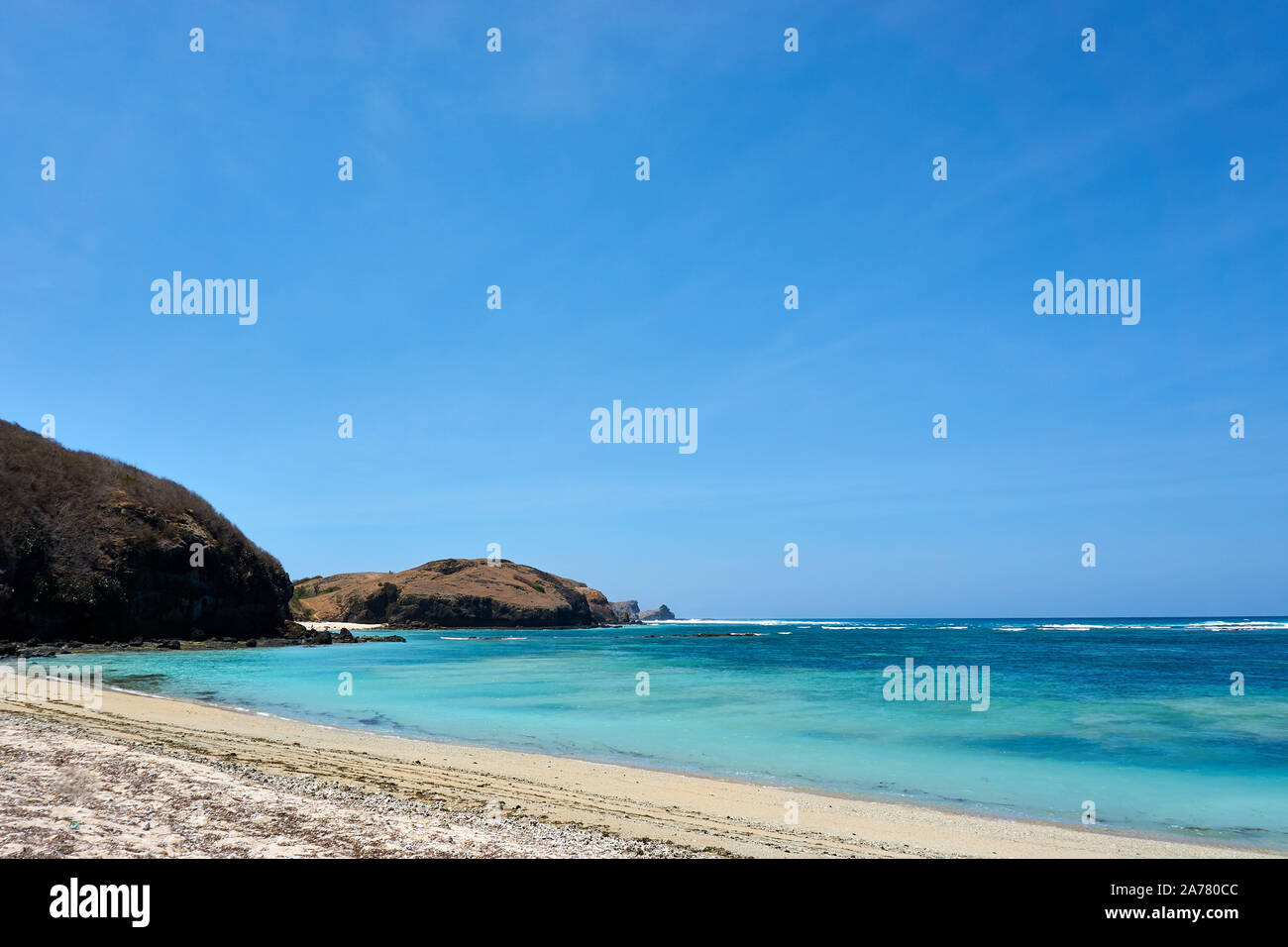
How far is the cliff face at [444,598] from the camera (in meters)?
139

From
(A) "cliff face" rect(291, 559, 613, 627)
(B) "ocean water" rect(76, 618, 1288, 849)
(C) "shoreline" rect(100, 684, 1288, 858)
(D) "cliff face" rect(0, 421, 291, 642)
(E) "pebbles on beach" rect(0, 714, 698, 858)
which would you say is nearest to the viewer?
(E) "pebbles on beach" rect(0, 714, 698, 858)

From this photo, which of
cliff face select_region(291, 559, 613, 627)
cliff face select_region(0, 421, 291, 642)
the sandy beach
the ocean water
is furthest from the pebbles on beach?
cliff face select_region(291, 559, 613, 627)

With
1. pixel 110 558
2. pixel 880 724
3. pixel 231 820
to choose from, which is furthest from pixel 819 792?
pixel 110 558

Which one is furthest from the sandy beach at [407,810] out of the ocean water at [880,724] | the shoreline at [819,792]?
the ocean water at [880,724]

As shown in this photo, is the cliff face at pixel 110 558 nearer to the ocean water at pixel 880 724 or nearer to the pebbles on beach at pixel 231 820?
the ocean water at pixel 880 724

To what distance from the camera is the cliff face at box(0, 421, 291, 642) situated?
5753cm

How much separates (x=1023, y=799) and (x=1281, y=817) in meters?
4.51

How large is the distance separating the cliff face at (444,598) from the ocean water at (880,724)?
92.6 metres

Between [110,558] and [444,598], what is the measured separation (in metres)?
79.1

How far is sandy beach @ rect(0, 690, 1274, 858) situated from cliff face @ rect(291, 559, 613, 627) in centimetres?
12706

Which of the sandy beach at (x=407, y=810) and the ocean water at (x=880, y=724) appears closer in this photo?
the sandy beach at (x=407, y=810)

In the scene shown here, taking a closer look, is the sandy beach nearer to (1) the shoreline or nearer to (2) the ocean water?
(1) the shoreline
